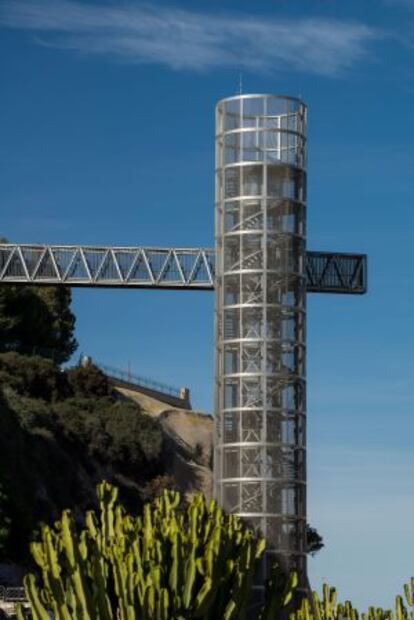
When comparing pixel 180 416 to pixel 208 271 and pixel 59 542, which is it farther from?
pixel 59 542

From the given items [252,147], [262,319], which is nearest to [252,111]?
[252,147]

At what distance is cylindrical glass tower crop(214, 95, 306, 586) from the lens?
222 ft

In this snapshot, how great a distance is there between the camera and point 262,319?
6888 cm

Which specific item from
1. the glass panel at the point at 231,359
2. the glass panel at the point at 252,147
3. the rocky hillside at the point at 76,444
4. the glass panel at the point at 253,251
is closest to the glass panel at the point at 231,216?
the glass panel at the point at 253,251

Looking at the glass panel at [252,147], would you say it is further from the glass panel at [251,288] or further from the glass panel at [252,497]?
the glass panel at [252,497]

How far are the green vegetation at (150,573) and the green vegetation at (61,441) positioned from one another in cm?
3711

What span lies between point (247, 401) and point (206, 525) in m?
27.4

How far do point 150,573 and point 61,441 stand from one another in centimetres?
6047

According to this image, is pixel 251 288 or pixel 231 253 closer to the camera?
pixel 251 288

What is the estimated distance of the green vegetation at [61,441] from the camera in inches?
3386

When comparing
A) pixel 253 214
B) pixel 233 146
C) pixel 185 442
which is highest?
pixel 233 146

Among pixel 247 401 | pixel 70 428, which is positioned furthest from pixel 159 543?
pixel 70 428

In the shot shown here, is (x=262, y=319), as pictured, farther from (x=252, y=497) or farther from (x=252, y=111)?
(x=252, y=111)

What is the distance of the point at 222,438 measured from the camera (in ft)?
226
